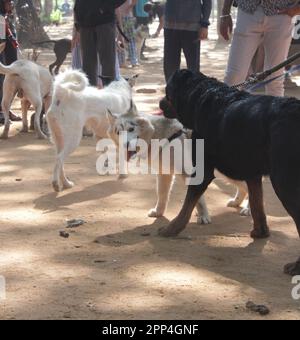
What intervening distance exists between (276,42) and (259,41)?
144 mm

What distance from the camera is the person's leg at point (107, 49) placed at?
23.6 ft

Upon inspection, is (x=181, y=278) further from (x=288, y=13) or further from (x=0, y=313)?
(x=288, y=13)

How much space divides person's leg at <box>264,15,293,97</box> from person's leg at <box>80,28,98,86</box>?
104 inches

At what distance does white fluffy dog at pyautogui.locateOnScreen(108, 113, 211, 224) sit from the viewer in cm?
483

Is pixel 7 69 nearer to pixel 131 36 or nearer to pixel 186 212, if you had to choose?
pixel 186 212

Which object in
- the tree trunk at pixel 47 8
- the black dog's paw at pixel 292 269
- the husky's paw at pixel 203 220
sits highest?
the black dog's paw at pixel 292 269

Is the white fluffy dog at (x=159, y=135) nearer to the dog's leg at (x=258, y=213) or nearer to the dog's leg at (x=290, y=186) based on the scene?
the dog's leg at (x=258, y=213)

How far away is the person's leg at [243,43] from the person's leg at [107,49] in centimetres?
214

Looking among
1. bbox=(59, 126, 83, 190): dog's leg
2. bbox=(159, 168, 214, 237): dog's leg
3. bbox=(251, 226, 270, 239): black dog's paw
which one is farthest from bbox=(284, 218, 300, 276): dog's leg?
bbox=(59, 126, 83, 190): dog's leg

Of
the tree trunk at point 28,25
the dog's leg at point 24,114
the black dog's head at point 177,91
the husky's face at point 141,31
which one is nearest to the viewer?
the black dog's head at point 177,91

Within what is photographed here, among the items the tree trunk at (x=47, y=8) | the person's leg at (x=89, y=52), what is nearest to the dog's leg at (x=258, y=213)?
the person's leg at (x=89, y=52)

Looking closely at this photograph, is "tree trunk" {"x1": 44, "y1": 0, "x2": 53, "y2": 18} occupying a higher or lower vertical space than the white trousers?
lower

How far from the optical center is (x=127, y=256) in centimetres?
416

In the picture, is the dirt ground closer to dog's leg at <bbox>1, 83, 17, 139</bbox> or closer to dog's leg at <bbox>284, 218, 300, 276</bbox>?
dog's leg at <bbox>284, 218, 300, 276</bbox>
